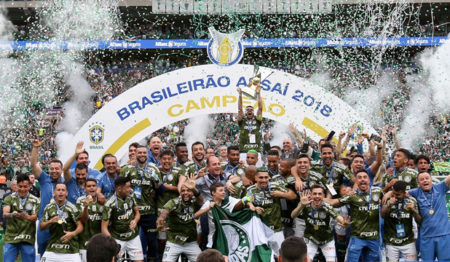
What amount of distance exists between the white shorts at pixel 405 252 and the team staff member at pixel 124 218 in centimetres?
325

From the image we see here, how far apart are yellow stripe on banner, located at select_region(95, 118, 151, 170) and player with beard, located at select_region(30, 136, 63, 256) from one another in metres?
1.87

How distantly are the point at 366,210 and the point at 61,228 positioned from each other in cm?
389

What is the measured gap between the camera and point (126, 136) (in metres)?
10.1

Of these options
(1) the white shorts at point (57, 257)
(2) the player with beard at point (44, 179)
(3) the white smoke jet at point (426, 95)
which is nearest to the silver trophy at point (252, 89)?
(2) the player with beard at point (44, 179)

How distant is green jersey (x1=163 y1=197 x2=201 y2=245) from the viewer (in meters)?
7.50

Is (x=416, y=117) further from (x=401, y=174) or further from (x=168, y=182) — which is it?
(x=168, y=182)

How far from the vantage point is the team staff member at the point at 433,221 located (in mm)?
7562

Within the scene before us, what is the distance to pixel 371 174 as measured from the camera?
28.7ft

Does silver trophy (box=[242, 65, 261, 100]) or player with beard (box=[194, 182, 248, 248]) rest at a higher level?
silver trophy (box=[242, 65, 261, 100])

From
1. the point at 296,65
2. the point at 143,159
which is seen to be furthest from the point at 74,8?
the point at 143,159

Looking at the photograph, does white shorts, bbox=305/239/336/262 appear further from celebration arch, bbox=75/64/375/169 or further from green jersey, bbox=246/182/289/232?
celebration arch, bbox=75/64/375/169

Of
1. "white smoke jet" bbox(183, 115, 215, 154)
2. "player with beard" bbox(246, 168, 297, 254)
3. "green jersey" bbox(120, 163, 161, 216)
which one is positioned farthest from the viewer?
"white smoke jet" bbox(183, 115, 215, 154)

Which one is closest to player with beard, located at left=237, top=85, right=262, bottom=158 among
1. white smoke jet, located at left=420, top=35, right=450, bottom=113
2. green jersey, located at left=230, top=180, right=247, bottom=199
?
green jersey, located at left=230, top=180, right=247, bottom=199

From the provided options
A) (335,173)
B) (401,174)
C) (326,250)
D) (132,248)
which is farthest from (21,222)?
(401,174)
